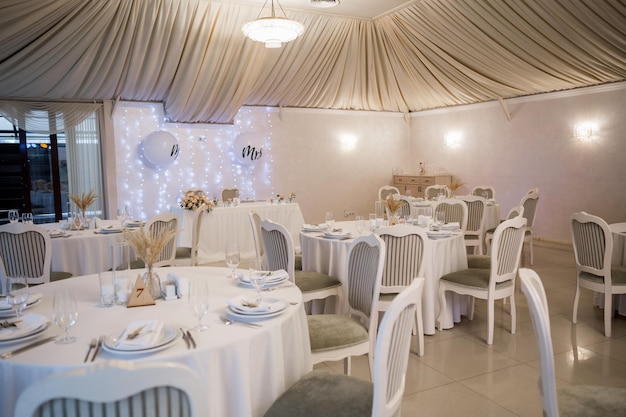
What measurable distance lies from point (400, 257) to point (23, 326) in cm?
273

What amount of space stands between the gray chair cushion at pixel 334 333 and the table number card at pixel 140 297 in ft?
3.21

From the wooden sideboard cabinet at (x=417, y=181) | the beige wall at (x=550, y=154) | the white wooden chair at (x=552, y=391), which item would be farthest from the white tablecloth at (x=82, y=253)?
the beige wall at (x=550, y=154)

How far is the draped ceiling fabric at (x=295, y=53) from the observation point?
7387 mm

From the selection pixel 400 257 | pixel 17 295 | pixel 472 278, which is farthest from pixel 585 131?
pixel 17 295

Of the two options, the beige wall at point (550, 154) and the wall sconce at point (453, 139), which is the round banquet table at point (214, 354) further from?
the wall sconce at point (453, 139)

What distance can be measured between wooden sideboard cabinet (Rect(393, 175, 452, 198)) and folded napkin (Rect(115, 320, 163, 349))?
31.1ft

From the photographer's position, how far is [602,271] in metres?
4.55

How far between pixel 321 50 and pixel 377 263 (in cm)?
760

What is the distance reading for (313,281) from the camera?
4.38m

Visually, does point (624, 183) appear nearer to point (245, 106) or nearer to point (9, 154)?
point (245, 106)

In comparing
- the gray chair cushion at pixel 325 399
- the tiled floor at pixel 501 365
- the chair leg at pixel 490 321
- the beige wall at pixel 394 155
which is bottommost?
the tiled floor at pixel 501 365

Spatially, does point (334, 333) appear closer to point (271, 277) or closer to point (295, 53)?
point (271, 277)

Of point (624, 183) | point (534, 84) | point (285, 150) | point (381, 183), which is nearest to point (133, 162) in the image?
point (285, 150)

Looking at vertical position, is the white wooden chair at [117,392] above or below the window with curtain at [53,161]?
below
